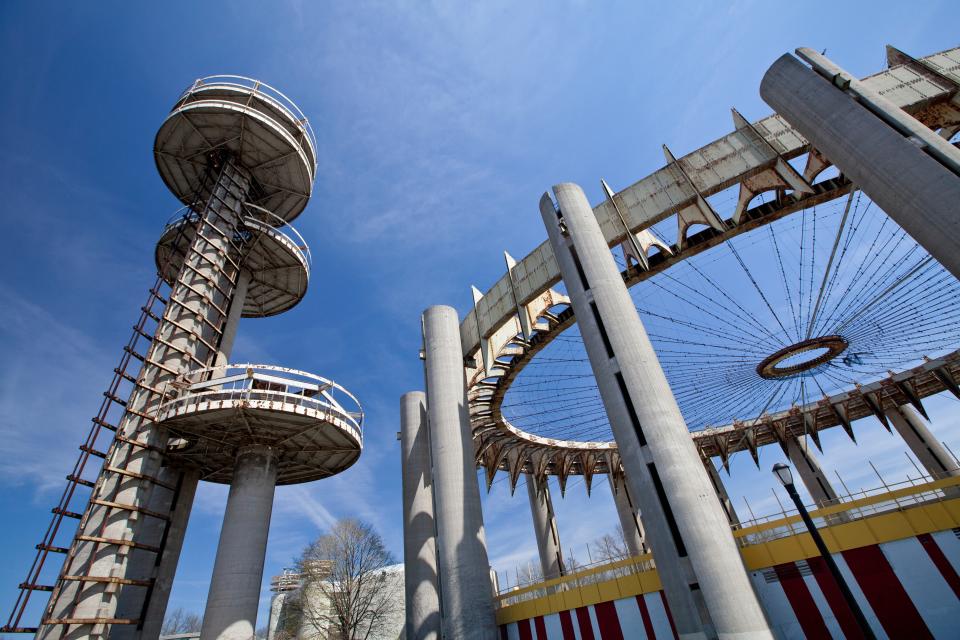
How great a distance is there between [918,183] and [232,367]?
3211cm

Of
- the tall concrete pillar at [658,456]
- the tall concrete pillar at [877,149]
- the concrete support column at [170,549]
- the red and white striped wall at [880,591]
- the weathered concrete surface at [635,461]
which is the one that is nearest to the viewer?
the tall concrete pillar at [877,149]

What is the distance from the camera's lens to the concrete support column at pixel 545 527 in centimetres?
4384

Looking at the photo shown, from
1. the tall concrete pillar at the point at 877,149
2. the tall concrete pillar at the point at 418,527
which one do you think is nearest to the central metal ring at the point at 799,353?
the tall concrete pillar at the point at 877,149

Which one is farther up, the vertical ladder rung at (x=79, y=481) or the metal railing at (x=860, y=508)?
the vertical ladder rung at (x=79, y=481)

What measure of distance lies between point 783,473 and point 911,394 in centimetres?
4463

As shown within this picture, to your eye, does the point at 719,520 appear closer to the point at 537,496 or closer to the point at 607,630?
the point at 607,630

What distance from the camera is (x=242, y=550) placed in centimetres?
2539

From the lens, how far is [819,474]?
1834 inches

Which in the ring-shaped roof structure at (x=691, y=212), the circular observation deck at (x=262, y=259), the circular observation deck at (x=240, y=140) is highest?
the circular observation deck at (x=240, y=140)

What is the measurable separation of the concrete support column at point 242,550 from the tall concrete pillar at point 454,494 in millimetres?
10539

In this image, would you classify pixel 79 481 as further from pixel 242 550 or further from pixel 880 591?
pixel 880 591

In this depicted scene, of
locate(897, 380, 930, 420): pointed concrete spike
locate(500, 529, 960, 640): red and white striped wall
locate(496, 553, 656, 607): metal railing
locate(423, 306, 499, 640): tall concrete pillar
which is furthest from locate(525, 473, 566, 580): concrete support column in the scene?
locate(897, 380, 930, 420): pointed concrete spike

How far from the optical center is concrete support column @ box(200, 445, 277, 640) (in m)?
23.7

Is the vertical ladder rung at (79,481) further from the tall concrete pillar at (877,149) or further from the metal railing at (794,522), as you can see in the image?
the tall concrete pillar at (877,149)
